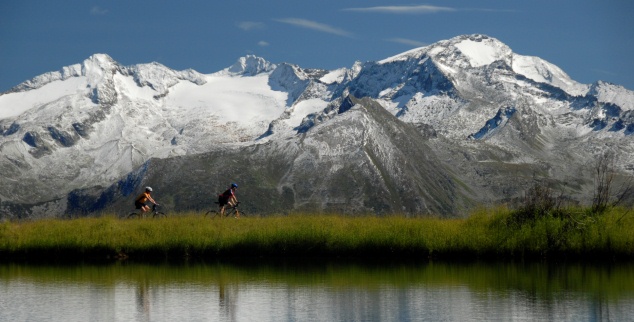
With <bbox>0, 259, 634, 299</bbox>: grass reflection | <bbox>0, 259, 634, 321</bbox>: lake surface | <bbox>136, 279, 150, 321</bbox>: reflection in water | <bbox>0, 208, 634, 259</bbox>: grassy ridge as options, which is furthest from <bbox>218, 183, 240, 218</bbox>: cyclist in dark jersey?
<bbox>136, 279, 150, 321</bbox>: reflection in water

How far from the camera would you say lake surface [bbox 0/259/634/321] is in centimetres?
4453

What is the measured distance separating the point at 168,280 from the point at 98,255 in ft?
48.3

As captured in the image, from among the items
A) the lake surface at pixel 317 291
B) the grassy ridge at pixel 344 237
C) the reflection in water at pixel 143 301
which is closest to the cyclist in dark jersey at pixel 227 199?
the grassy ridge at pixel 344 237

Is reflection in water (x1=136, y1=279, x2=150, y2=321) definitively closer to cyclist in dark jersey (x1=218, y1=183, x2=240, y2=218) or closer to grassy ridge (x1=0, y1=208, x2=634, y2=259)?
grassy ridge (x1=0, y1=208, x2=634, y2=259)

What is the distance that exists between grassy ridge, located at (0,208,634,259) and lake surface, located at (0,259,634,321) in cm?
255

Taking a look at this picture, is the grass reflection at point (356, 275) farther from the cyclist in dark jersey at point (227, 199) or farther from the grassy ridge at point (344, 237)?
the cyclist in dark jersey at point (227, 199)

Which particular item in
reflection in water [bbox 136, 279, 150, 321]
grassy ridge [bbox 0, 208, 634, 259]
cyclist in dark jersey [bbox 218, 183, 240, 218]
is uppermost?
cyclist in dark jersey [bbox 218, 183, 240, 218]

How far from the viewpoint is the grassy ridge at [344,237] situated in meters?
66.5

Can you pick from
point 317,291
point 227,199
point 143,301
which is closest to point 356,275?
point 317,291

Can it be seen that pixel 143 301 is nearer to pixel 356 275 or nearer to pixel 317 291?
pixel 317 291

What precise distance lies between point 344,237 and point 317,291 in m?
17.4

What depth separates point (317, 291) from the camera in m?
51.8

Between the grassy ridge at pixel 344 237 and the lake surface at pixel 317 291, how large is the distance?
2.55 m

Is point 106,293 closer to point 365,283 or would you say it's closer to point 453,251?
point 365,283
